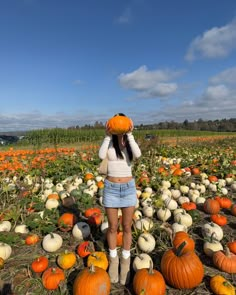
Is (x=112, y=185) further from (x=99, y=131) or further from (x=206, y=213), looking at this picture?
(x=99, y=131)

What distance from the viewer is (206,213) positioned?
507 centimetres

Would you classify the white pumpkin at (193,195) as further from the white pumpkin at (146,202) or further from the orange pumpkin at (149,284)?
the orange pumpkin at (149,284)

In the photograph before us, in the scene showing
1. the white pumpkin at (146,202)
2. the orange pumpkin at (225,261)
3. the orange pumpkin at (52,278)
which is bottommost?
the orange pumpkin at (52,278)

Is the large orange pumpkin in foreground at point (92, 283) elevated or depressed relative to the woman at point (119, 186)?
depressed

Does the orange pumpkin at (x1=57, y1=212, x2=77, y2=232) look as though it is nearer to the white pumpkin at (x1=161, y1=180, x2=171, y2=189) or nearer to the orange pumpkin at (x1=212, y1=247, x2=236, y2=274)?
the orange pumpkin at (x1=212, y1=247, x2=236, y2=274)

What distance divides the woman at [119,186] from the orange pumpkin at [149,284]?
0.33m

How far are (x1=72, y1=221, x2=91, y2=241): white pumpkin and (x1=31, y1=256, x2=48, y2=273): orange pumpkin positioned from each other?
0.80 metres

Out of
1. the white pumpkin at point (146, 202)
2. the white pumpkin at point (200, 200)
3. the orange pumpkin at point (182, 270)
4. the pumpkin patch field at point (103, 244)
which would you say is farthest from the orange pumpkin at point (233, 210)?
the orange pumpkin at point (182, 270)

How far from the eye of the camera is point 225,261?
313 centimetres

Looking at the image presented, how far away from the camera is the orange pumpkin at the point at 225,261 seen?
10.2 feet

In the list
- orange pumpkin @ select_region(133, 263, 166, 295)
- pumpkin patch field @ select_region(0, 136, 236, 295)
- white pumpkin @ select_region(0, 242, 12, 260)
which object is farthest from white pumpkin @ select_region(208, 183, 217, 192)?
white pumpkin @ select_region(0, 242, 12, 260)

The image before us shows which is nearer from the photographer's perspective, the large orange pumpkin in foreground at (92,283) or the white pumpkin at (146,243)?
the large orange pumpkin in foreground at (92,283)

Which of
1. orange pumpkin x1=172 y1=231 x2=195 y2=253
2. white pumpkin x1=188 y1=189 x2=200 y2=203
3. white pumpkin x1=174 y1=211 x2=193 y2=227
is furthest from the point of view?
white pumpkin x1=188 y1=189 x2=200 y2=203

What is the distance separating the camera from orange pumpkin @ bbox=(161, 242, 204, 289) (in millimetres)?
2814
